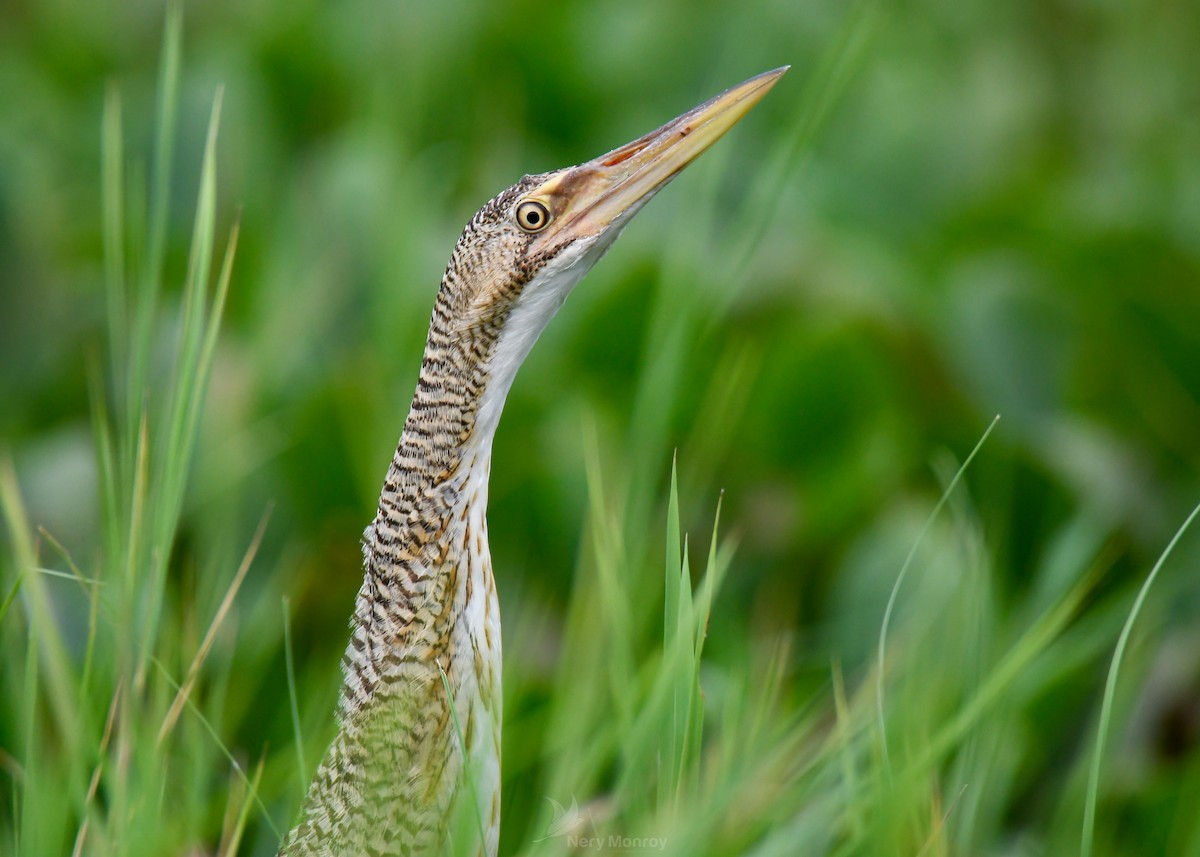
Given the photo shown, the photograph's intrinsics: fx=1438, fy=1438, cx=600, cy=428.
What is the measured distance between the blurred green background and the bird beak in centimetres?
17

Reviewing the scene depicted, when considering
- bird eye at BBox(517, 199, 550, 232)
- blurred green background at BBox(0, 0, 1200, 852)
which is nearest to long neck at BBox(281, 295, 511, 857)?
bird eye at BBox(517, 199, 550, 232)

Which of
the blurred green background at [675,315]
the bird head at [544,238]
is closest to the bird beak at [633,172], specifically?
the bird head at [544,238]

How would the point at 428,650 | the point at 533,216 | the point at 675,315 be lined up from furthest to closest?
the point at 675,315 < the point at 533,216 < the point at 428,650

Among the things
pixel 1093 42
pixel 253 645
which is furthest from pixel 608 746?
pixel 1093 42

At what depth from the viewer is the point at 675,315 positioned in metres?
2.56

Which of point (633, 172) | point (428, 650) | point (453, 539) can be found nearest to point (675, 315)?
point (633, 172)

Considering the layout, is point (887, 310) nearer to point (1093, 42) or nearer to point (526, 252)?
point (526, 252)

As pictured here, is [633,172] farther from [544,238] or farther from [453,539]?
[453,539]

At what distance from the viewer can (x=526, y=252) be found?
2.20 meters

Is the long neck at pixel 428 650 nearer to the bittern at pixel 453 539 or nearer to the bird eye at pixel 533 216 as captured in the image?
the bittern at pixel 453 539

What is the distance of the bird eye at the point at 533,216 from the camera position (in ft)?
7.29

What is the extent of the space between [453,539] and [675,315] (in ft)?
2.17

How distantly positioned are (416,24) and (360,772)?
366 centimetres

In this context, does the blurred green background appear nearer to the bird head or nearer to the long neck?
the bird head
